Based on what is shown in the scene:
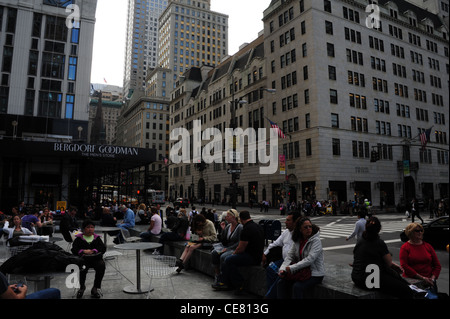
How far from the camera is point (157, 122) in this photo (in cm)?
11731

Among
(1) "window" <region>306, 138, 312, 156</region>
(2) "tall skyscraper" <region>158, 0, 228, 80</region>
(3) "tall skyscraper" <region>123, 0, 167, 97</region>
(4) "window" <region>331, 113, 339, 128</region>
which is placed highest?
(3) "tall skyscraper" <region>123, 0, 167, 97</region>

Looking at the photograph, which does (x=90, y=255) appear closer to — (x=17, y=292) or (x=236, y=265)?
(x=17, y=292)

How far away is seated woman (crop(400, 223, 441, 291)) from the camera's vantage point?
15.1 feet

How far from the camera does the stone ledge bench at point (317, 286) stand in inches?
172

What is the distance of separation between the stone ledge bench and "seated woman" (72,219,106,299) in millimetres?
2691

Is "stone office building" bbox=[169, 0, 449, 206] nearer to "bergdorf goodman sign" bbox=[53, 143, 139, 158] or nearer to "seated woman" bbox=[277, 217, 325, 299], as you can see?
"bergdorf goodman sign" bbox=[53, 143, 139, 158]

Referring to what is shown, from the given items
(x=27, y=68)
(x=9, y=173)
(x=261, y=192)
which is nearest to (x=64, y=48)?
(x=27, y=68)

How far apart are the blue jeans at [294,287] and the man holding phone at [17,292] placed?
3.22 m

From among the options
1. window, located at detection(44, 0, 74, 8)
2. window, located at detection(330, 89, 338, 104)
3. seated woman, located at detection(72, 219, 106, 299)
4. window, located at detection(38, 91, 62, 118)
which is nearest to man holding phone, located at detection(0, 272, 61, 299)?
seated woman, located at detection(72, 219, 106, 299)

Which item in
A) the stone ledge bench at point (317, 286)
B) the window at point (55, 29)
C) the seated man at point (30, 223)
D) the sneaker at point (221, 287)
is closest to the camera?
the stone ledge bench at point (317, 286)

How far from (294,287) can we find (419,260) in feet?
6.55

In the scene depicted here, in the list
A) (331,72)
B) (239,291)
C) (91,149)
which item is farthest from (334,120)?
(239,291)

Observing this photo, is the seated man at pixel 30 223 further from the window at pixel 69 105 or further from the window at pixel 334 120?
the window at pixel 334 120

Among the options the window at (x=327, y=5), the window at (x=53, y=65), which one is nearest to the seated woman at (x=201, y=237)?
the window at (x=53, y=65)
